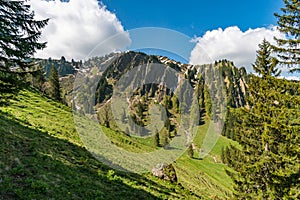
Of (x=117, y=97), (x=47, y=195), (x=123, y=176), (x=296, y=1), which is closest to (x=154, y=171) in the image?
(x=123, y=176)

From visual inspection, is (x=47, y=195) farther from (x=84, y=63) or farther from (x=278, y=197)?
(x=278, y=197)

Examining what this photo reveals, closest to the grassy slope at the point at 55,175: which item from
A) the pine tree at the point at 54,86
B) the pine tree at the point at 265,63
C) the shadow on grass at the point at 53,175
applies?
the shadow on grass at the point at 53,175

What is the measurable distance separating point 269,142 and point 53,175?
13333mm

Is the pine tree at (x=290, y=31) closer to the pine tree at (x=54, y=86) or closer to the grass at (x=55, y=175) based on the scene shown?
the grass at (x=55, y=175)

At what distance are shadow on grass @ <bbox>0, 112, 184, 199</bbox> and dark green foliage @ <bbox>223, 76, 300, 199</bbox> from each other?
7.06 metres

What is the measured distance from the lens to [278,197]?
15453 millimetres

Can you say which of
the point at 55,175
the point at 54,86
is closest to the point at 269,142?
the point at 55,175

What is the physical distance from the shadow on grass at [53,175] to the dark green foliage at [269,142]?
278 inches

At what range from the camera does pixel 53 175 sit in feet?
36.2

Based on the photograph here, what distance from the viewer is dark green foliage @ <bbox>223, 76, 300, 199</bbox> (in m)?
12.8

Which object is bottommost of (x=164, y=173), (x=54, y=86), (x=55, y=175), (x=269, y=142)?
(x=164, y=173)

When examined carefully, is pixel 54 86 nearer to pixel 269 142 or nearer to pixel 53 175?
pixel 53 175

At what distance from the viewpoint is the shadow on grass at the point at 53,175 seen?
9195 millimetres

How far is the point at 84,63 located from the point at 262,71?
1351 cm
